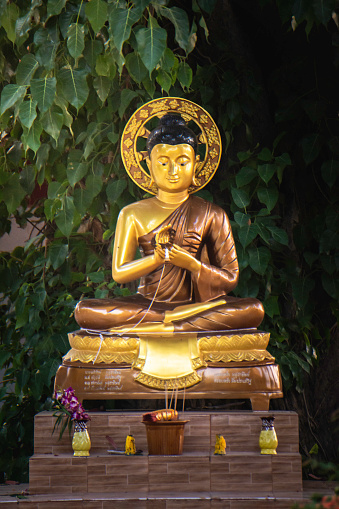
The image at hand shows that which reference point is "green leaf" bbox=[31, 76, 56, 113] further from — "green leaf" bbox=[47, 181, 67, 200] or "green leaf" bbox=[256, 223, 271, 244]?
"green leaf" bbox=[256, 223, 271, 244]

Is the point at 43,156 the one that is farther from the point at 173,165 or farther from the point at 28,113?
the point at 173,165

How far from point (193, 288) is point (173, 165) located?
737 mm

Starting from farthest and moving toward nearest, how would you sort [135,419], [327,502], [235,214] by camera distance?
1. [235,214]
2. [135,419]
3. [327,502]

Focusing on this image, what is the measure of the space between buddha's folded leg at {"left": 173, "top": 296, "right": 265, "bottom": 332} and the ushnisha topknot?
3.42ft

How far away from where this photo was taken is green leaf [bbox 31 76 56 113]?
14.6 feet

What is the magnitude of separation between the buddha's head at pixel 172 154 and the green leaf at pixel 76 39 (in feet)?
2.17

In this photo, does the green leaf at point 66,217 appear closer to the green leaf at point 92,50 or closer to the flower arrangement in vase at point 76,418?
the green leaf at point 92,50

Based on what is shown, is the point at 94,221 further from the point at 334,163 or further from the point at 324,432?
the point at 324,432

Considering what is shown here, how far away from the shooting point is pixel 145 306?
175 inches

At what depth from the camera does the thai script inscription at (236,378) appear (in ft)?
13.6

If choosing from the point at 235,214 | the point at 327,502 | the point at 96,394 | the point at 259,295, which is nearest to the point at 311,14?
the point at 235,214

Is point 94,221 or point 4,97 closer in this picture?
point 4,97

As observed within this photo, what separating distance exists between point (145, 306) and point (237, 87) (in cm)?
170

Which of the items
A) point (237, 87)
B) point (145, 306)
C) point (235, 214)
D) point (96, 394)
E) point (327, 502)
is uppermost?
point (237, 87)
